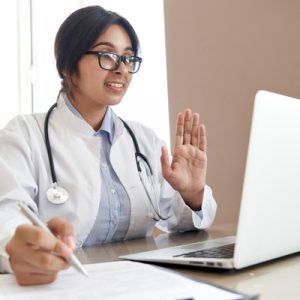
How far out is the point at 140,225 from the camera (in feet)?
4.13

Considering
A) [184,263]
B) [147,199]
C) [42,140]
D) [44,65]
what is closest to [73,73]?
[42,140]

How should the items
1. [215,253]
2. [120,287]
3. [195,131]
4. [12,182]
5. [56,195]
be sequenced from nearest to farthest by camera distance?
1. [120,287]
2. [215,253]
3. [12,182]
4. [56,195]
5. [195,131]

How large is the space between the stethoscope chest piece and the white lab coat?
0.05ft

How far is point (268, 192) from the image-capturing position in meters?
0.64

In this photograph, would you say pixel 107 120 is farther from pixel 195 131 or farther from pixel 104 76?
pixel 195 131

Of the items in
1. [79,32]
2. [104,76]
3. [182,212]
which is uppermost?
[79,32]

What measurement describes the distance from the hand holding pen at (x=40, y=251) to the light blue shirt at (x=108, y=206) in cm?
52

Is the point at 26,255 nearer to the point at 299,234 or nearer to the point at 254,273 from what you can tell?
the point at 254,273

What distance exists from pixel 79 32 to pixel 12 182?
18.4 inches

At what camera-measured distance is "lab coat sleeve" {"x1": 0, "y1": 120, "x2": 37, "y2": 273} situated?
0.79 meters

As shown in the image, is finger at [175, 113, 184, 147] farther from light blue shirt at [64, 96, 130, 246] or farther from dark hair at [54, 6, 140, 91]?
dark hair at [54, 6, 140, 91]

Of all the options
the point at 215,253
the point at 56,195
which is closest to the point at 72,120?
the point at 56,195

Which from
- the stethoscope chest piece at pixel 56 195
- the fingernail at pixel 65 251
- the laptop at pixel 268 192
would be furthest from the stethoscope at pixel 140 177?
the fingernail at pixel 65 251

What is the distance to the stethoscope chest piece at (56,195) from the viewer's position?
111cm
